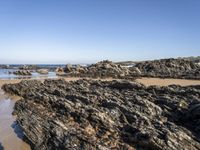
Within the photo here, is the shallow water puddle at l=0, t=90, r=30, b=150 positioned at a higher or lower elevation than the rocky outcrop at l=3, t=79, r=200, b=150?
lower

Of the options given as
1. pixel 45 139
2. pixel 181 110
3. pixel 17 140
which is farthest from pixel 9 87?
pixel 181 110

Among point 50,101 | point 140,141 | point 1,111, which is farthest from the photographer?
point 1,111

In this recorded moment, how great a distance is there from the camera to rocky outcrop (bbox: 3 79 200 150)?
9.30m

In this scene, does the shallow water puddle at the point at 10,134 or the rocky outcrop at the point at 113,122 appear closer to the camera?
the rocky outcrop at the point at 113,122

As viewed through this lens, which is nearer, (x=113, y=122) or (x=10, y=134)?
(x=113, y=122)

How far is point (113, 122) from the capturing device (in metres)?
11.0

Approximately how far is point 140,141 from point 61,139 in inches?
121

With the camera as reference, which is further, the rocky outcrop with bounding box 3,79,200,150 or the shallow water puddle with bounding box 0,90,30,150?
the shallow water puddle with bounding box 0,90,30,150

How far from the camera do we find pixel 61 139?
10148mm

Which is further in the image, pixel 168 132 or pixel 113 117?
pixel 113 117

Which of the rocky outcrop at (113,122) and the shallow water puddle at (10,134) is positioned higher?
the rocky outcrop at (113,122)

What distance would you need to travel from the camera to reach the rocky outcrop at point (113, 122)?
366 inches

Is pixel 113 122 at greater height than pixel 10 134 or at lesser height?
greater

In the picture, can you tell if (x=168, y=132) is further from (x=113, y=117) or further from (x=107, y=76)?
(x=107, y=76)
